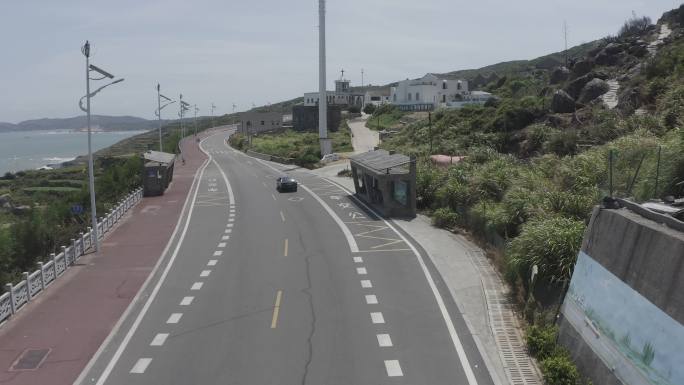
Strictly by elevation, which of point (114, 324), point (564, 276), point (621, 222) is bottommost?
point (114, 324)

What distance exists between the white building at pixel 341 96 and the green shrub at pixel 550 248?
128 m

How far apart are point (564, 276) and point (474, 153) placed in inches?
921

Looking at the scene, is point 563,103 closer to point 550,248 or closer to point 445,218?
point 445,218

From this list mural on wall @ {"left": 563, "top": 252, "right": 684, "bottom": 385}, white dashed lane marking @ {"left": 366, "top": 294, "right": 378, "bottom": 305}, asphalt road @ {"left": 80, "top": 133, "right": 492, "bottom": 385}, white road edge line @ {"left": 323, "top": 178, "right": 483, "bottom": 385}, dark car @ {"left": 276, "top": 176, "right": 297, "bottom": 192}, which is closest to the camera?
mural on wall @ {"left": 563, "top": 252, "right": 684, "bottom": 385}

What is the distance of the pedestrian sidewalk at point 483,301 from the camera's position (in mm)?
13383

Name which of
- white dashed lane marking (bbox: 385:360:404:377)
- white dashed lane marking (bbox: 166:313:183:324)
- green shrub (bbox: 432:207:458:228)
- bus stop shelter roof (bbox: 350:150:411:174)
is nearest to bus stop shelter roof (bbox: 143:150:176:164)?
bus stop shelter roof (bbox: 350:150:411:174)

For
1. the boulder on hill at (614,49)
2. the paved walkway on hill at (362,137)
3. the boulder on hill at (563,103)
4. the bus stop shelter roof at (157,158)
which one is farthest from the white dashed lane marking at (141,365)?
the paved walkway on hill at (362,137)

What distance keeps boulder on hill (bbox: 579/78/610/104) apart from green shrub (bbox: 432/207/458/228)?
78.6 ft

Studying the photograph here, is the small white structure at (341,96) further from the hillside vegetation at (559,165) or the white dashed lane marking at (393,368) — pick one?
the white dashed lane marking at (393,368)

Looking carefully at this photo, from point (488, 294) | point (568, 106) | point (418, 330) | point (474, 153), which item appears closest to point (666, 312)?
point (418, 330)

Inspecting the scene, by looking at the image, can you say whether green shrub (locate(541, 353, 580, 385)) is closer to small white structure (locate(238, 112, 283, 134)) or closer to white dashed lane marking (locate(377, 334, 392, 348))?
white dashed lane marking (locate(377, 334, 392, 348))

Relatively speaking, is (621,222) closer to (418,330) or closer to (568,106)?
(418,330)

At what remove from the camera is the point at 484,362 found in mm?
13602

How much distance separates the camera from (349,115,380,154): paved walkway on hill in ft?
263
